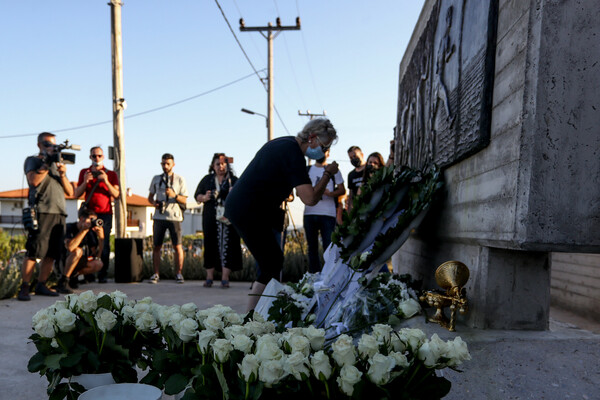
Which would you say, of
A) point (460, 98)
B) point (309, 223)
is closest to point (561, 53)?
point (460, 98)

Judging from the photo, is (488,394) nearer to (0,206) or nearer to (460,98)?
(460,98)

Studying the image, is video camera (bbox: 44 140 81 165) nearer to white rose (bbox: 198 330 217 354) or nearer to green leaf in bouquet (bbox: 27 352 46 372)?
green leaf in bouquet (bbox: 27 352 46 372)

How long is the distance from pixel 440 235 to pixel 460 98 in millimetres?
890

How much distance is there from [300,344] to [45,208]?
477 centimetres

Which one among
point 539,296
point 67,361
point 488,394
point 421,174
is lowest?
point 488,394

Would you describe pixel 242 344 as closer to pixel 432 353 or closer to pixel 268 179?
pixel 432 353

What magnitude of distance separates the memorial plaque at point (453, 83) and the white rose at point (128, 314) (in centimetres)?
182

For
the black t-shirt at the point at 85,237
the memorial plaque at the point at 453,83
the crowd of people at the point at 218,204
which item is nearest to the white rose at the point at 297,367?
the memorial plaque at the point at 453,83

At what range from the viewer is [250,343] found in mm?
1364

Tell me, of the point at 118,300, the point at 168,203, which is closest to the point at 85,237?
the point at 168,203

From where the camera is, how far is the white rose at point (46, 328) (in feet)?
5.68

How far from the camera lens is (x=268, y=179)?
322 cm

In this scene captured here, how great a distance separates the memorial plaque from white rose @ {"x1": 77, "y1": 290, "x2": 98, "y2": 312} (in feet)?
6.40

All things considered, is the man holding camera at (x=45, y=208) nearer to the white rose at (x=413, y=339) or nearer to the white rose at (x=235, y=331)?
the white rose at (x=235, y=331)
